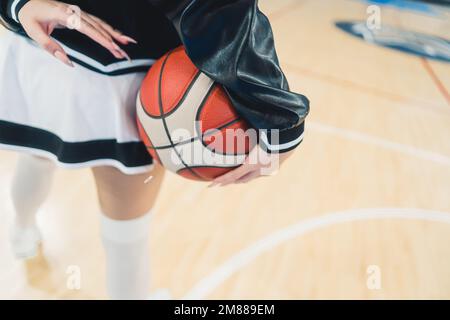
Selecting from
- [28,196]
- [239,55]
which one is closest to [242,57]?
[239,55]

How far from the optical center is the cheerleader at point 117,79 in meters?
0.41

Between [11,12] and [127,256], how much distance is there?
44 centimetres

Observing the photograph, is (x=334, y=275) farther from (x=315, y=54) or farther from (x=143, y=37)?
(x=315, y=54)

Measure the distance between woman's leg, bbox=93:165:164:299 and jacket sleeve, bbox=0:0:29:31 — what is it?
226 mm

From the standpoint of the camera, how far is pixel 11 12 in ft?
1.46

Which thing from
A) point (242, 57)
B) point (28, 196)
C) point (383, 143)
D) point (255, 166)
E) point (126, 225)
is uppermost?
point (242, 57)

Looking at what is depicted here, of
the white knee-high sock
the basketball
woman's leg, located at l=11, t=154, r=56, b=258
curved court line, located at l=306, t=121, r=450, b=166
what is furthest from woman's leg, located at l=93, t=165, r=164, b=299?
curved court line, located at l=306, t=121, r=450, b=166

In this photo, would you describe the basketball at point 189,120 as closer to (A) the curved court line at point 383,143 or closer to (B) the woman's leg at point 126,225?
(B) the woman's leg at point 126,225

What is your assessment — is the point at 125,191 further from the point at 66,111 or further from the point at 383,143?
the point at 383,143

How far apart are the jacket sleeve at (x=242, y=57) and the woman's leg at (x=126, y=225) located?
233 mm

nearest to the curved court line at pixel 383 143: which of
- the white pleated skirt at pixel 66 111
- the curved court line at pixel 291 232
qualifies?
the curved court line at pixel 291 232

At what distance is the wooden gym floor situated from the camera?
0.94m

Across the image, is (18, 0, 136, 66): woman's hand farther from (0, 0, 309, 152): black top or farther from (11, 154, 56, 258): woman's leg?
(11, 154, 56, 258): woman's leg
